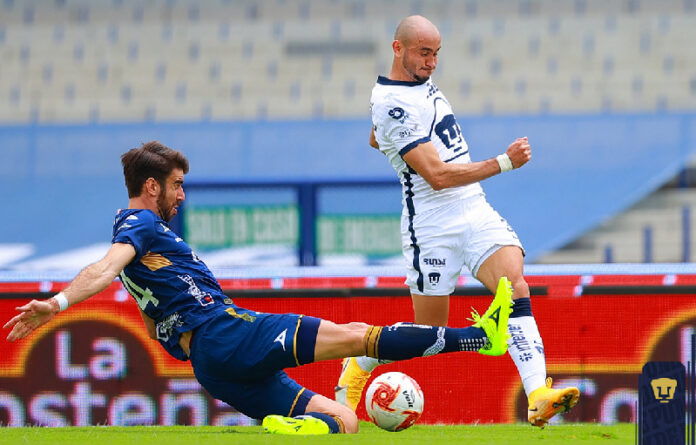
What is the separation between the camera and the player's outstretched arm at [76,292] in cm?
382

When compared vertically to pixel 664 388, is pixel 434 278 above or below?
above

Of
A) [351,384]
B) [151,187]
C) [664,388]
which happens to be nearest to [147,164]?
[151,187]

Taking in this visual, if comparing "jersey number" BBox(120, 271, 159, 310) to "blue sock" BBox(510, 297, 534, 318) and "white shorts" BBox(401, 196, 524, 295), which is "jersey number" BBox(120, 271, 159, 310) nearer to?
"white shorts" BBox(401, 196, 524, 295)

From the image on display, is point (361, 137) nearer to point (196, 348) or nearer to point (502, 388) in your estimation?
point (502, 388)

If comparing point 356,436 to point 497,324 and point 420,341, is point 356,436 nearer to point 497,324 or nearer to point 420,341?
point 420,341

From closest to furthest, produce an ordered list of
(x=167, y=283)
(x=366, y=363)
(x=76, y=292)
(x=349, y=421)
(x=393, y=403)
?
(x=76, y=292) < (x=167, y=283) < (x=349, y=421) < (x=393, y=403) < (x=366, y=363)

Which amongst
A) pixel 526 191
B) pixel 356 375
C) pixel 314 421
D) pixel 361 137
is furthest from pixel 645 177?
pixel 314 421

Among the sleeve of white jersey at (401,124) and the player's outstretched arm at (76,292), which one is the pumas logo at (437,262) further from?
the player's outstretched arm at (76,292)

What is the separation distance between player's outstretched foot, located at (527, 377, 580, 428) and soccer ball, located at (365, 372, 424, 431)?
585mm

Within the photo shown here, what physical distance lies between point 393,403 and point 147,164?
1561mm

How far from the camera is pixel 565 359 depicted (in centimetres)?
589

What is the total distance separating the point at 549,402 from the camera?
4.42 metres

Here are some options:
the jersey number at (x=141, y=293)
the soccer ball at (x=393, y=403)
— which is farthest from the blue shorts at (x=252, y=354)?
the soccer ball at (x=393, y=403)

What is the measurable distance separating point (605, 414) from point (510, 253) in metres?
1.57
